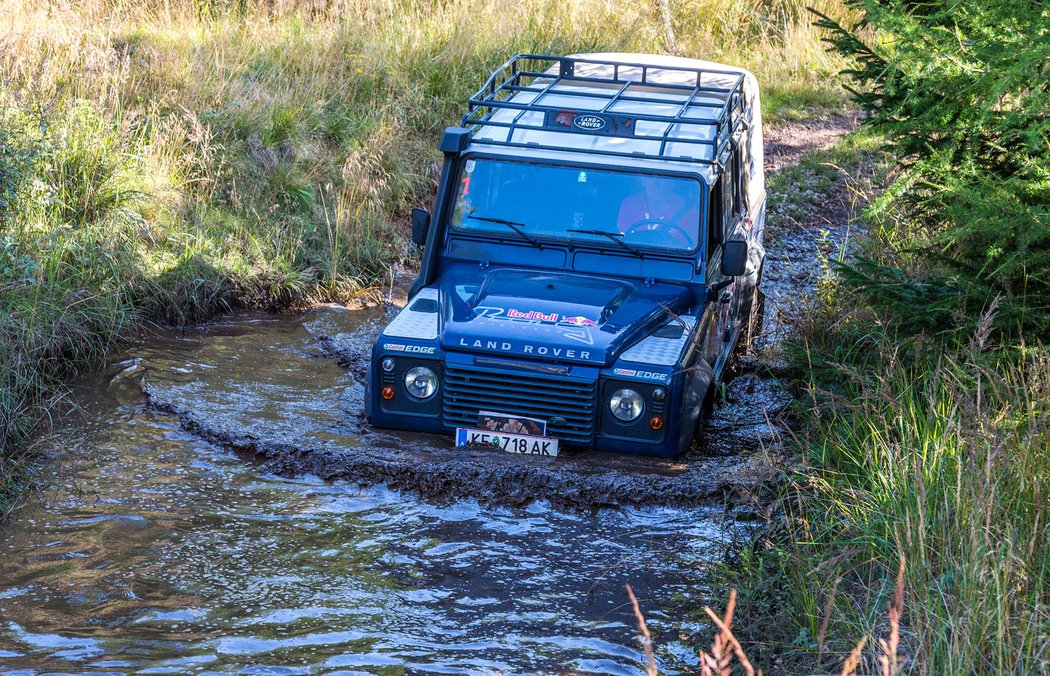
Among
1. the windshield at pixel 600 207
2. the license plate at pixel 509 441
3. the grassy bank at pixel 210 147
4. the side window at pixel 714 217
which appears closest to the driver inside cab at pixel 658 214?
the windshield at pixel 600 207

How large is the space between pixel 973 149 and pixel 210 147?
638 centimetres

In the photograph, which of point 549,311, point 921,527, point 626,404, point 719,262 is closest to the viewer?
point 921,527

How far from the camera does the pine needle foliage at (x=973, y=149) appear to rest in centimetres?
506

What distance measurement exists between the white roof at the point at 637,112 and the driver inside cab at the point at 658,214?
15cm

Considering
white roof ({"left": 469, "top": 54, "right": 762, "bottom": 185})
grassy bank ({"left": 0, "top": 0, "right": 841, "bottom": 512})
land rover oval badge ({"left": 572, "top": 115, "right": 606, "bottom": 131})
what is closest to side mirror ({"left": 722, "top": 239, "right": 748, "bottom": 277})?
white roof ({"left": 469, "top": 54, "right": 762, "bottom": 185})

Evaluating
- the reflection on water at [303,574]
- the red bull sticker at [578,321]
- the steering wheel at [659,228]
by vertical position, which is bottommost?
the reflection on water at [303,574]

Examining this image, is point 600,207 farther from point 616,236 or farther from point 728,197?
point 728,197

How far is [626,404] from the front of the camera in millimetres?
5965

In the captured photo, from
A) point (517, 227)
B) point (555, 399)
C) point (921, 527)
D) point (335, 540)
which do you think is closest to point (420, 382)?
point (555, 399)

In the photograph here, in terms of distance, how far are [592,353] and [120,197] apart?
4.81 m

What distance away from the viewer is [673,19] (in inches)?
635

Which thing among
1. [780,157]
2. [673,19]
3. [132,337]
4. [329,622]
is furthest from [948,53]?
[673,19]

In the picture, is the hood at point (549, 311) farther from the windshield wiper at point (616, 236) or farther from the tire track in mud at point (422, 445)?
the tire track in mud at point (422, 445)

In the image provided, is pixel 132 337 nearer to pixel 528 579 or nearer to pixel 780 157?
pixel 528 579
